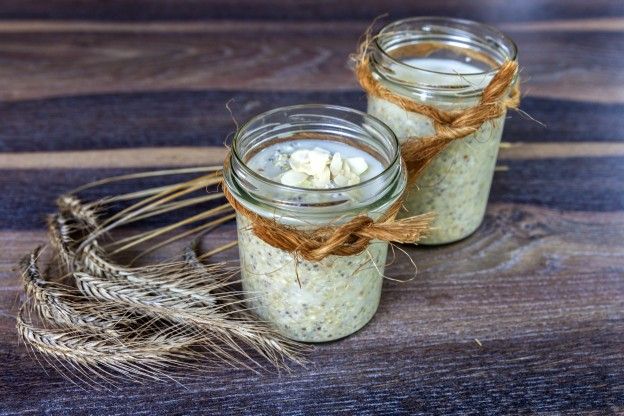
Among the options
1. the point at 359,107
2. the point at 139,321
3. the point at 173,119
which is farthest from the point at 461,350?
the point at 173,119

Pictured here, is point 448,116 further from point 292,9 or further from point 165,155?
point 292,9

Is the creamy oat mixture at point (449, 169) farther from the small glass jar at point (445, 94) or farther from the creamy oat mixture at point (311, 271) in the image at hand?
the creamy oat mixture at point (311, 271)

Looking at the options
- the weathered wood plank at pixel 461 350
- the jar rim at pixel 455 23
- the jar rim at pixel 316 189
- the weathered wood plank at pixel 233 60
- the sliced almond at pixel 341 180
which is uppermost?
the jar rim at pixel 455 23

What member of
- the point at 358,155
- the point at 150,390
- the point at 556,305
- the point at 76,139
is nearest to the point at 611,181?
the point at 556,305

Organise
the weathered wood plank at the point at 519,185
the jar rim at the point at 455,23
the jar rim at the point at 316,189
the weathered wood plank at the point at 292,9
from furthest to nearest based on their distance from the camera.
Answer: the weathered wood plank at the point at 292,9 → the weathered wood plank at the point at 519,185 → the jar rim at the point at 455,23 → the jar rim at the point at 316,189

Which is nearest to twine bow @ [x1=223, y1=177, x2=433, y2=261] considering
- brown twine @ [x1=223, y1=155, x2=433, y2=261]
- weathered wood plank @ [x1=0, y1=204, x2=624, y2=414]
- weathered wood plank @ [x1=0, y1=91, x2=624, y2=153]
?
brown twine @ [x1=223, y1=155, x2=433, y2=261]

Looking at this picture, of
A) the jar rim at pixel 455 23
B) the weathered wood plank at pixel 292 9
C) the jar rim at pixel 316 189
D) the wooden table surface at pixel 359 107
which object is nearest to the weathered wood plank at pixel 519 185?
the wooden table surface at pixel 359 107
